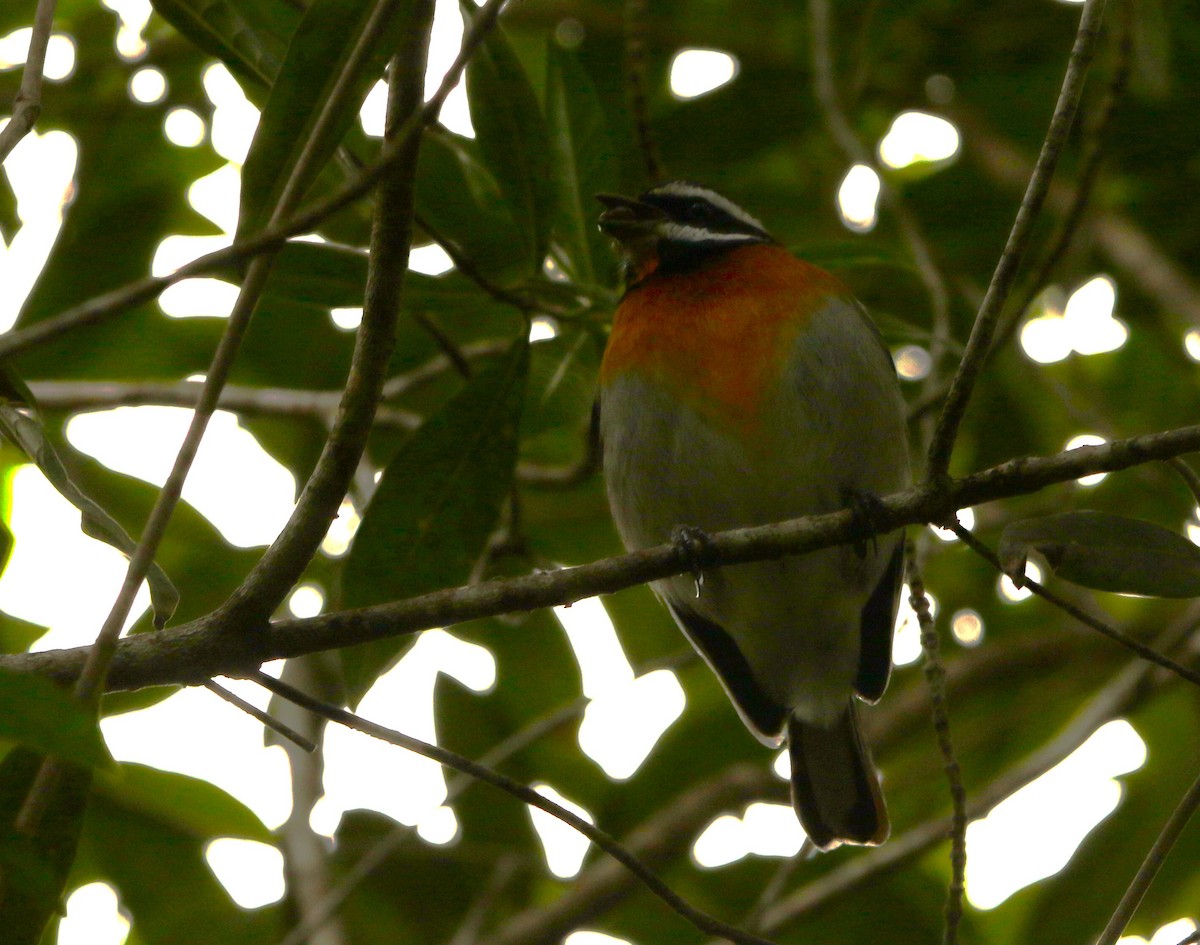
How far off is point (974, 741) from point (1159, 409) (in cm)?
161

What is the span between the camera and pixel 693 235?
204 inches

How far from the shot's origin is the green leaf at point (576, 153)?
4.52 m

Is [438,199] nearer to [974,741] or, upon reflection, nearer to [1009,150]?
[1009,150]

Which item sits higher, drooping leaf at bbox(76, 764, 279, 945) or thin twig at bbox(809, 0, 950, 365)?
thin twig at bbox(809, 0, 950, 365)

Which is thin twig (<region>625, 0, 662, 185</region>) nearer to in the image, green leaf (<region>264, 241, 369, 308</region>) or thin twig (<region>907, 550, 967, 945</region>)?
green leaf (<region>264, 241, 369, 308</region>)

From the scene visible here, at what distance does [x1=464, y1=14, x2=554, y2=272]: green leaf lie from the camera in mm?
3770

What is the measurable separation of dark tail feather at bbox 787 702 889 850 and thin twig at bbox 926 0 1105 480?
235 centimetres

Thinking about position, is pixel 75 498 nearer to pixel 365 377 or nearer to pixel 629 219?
pixel 365 377

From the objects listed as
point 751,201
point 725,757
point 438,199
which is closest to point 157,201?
point 438,199

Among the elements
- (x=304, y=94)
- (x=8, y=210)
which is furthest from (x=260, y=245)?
(x=8, y=210)

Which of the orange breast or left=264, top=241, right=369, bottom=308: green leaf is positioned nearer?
left=264, top=241, right=369, bottom=308: green leaf

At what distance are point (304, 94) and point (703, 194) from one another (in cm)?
289

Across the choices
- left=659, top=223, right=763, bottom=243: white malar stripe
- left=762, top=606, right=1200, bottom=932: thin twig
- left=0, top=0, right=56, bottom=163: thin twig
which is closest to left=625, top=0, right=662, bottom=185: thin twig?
left=659, top=223, right=763, bottom=243: white malar stripe

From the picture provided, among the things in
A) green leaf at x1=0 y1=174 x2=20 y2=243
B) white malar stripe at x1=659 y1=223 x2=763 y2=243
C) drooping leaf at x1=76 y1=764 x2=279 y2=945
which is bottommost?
drooping leaf at x1=76 y1=764 x2=279 y2=945
